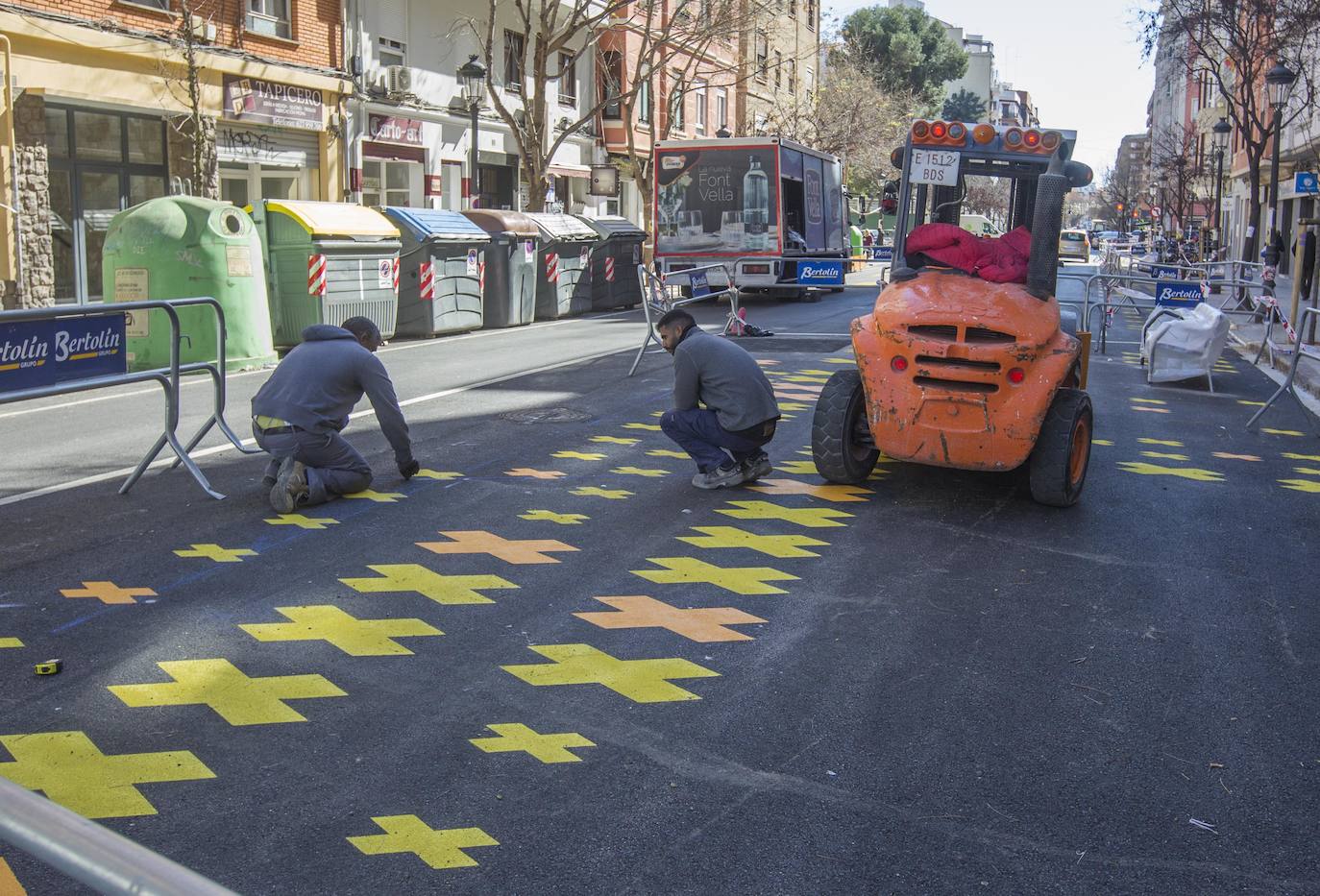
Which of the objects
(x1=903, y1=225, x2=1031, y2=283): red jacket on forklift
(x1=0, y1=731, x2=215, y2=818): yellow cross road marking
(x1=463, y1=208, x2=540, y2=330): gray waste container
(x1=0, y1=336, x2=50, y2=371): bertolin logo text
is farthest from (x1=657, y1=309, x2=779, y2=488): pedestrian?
(x1=463, y1=208, x2=540, y2=330): gray waste container

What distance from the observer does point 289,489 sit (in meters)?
7.62

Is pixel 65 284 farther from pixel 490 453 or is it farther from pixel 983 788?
pixel 983 788

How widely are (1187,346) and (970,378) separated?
7803 millimetres

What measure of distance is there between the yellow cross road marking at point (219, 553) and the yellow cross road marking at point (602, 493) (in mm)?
2216

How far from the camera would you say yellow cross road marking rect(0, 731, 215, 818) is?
3.86 m

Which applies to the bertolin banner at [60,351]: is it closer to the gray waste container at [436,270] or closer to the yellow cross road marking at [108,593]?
the yellow cross road marking at [108,593]

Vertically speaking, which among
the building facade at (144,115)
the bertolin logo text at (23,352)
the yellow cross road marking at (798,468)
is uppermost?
the building facade at (144,115)

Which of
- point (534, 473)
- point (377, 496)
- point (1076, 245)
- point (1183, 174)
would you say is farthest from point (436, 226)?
point (1076, 245)

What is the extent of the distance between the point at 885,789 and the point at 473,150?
2154 cm

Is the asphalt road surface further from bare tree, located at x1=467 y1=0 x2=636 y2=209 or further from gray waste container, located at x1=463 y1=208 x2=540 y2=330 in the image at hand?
bare tree, located at x1=467 y1=0 x2=636 y2=209

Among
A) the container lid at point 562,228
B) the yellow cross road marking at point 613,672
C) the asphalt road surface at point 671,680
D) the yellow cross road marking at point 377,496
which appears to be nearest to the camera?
the asphalt road surface at point 671,680

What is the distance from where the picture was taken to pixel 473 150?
24172 millimetres

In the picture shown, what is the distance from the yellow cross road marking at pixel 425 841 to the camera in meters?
3.58

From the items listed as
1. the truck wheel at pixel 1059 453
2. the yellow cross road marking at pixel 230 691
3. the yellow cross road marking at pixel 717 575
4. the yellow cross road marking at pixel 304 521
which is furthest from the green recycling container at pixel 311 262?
the yellow cross road marking at pixel 230 691
